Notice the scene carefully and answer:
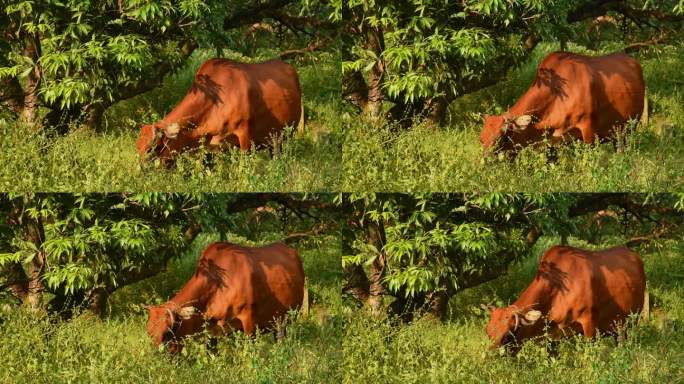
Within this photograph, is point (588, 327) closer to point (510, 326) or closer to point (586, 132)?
point (510, 326)

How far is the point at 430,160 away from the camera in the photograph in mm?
11641

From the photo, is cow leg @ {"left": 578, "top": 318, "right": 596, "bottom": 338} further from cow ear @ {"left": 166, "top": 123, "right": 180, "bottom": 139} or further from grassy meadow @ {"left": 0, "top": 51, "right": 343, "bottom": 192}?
cow ear @ {"left": 166, "top": 123, "right": 180, "bottom": 139}

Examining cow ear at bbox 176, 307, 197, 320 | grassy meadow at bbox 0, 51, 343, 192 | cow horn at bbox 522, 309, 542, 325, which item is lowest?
cow ear at bbox 176, 307, 197, 320

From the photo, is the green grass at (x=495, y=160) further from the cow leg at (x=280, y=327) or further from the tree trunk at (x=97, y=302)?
the tree trunk at (x=97, y=302)

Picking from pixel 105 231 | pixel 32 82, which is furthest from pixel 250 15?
pixel 105 231

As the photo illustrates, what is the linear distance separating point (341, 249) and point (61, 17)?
12.9ft

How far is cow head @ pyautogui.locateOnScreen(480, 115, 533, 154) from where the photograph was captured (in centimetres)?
1184

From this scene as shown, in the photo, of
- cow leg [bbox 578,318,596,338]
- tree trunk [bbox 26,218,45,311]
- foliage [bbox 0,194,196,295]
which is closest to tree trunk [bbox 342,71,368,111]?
foliage [bbox 0,194,196,295]

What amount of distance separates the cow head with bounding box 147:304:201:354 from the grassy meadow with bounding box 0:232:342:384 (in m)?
0.12

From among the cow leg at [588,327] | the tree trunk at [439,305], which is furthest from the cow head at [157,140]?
the cow leg at [588,327]

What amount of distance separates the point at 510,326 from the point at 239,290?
2.85 m

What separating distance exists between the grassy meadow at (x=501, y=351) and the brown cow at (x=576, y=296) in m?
0.17

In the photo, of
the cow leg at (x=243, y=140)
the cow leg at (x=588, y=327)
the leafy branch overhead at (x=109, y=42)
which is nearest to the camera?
the cow leg at (x=588, y=327)

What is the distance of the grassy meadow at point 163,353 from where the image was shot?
10.9m
